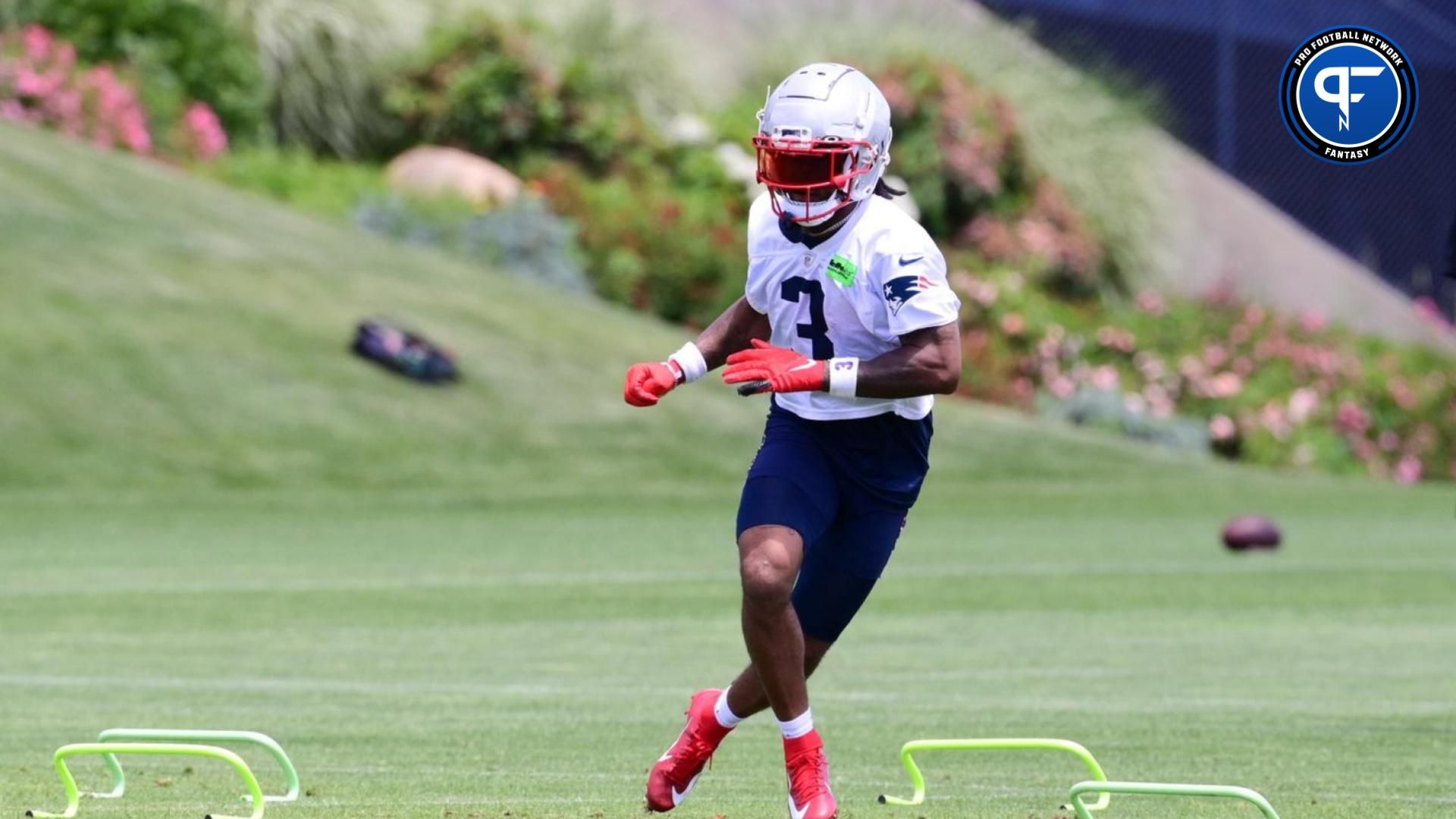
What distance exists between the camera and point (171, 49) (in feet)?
103

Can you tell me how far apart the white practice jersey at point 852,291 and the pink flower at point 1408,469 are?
24887mm

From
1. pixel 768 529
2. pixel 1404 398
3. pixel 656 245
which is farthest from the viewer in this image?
pixel 1404 398

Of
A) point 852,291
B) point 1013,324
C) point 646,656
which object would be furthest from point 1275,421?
point 852,291

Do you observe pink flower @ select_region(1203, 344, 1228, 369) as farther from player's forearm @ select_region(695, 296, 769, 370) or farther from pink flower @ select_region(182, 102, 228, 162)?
player's forearm @ select_region(695, 296, 769, 370)

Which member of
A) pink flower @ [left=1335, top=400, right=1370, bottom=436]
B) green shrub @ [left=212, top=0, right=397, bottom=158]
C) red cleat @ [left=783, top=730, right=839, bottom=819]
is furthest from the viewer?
green shrub @ [left=212, top=0, right=397, bottom=158]

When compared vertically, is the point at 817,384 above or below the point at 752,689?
above

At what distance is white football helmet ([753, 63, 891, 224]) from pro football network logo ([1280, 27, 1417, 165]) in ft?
25.9

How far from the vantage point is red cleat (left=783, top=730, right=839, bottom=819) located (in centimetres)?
685

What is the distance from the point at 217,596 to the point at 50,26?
1776 centimetres

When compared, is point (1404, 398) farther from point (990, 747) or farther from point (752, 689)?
point (990, 747)

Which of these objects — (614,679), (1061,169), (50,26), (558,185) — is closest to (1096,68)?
(1061,169)

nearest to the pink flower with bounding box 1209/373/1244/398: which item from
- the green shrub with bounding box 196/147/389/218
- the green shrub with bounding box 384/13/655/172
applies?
the green shrub with bounding box 384/13/655/172

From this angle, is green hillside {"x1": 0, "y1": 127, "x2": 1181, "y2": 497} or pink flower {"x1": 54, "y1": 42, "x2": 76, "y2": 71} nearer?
green hillside {"x1": 0, "y1": 127, "x2": 1181, "y2": 497}

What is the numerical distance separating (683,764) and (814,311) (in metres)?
1.32
